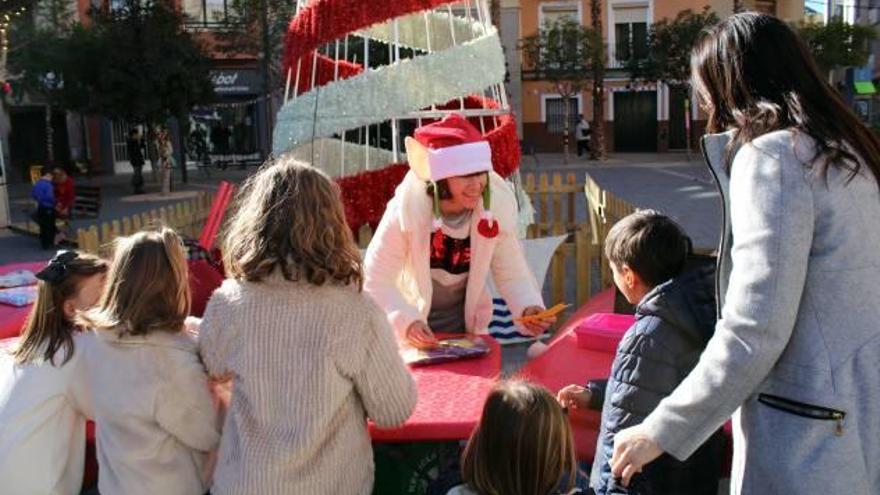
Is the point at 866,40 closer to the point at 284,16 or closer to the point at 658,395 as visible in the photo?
the point at 284,16

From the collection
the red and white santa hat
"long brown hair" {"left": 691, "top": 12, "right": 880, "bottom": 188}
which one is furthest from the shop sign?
"long brown hair" {"left": 691, "top": 12, "right": 880, "bottom": 188}

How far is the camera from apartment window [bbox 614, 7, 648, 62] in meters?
32.7

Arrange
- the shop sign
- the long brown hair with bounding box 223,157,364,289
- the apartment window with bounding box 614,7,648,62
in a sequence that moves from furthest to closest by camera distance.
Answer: the apartment window with bounding box 614,7,648,62
the shop sign
the long brown hair with bounding box 223,157,364,289

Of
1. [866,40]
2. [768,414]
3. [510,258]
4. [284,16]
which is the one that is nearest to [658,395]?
[768,414]

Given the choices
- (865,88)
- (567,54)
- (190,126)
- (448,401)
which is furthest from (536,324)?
(865,88)

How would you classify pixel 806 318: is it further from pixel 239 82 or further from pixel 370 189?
pixel 239 82

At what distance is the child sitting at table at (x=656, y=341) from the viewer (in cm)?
218

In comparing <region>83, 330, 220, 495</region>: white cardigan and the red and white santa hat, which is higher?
the red and white santa hat

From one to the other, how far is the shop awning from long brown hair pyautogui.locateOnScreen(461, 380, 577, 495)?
107 ft

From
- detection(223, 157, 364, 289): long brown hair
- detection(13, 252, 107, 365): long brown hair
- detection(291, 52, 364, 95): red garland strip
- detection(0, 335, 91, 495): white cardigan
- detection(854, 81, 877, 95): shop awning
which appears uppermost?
detection(854, 81, 877, 95): shop awning

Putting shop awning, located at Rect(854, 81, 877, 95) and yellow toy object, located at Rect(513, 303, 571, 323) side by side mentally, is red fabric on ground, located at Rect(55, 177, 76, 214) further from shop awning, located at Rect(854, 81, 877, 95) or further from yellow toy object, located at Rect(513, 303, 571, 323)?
shop awning, located at Rect(854, 81, 877, 95)

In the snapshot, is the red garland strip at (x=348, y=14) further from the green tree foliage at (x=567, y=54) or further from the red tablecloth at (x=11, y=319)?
the green tree foliage at (x=567, y=54)

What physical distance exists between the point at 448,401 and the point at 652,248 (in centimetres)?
79

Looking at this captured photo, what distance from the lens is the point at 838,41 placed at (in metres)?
26.6
